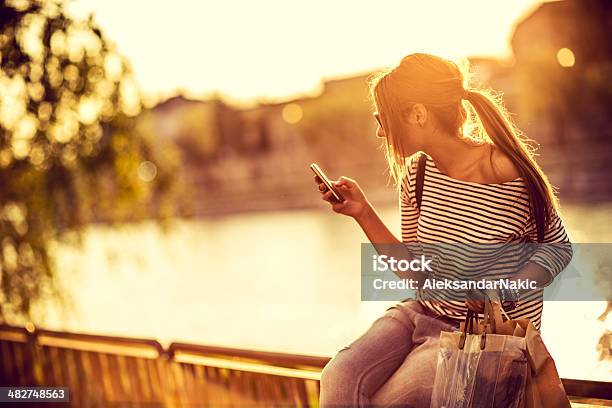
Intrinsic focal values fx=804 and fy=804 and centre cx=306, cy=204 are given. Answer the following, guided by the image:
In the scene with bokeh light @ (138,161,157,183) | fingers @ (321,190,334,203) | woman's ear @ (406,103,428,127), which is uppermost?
bokeh light @ (138,161,157,183)

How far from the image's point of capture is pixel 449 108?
1910mm

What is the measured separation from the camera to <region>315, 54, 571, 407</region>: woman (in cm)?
185

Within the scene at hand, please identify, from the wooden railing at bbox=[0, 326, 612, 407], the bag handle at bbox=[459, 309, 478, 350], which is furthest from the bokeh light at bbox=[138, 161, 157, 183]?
the bag handle at bbox=[459, 309, 478, 350]

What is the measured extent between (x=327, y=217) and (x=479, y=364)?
3885cm

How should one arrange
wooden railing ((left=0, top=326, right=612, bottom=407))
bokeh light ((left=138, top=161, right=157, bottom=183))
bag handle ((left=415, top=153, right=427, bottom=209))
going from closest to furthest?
bag handle ((left=415, top=153, right=427, bottom=209)) < wooden railing ((left=0, top=326, right=612, bottom=407)) < bokeh light ((left=138, top=161, right=157, bottom=183))

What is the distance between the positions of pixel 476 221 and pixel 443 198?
0.10 m

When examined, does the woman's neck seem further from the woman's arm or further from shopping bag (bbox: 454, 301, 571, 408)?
shopping bag (bbox: 454, 301, 571, 408)

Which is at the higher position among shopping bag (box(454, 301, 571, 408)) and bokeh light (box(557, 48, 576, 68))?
bokeh light (box(557, 48, 576, 68))

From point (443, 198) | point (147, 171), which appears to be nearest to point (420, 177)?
point (443, 198)

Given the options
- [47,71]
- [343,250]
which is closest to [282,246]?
[343,250]

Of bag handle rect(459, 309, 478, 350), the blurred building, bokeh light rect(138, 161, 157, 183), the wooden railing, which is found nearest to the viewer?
bag handle rect(459, 309, 478, 350)

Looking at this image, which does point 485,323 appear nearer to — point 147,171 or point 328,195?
point 328,195

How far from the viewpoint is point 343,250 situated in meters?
29.6

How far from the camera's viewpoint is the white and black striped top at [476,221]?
1.86 metres
